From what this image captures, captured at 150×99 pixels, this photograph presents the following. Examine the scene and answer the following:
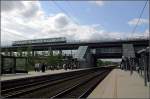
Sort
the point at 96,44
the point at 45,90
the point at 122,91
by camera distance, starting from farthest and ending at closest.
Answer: the point at 96,44 → the point at 45,90 → the point at 122,91

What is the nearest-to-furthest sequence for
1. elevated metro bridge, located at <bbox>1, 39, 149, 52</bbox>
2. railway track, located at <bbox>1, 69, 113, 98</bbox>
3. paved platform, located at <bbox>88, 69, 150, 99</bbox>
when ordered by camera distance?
paved platform, located at <bbox>88, 69, 150, 99</bbox>
railway track, located at <bbox>1, 69, 113, 98</bbox>
elevated metro bridge, located at <bbox>1, 39, 149, 52</bbox>

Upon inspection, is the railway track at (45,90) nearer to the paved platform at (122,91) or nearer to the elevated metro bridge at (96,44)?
the paved platform at (122,91)

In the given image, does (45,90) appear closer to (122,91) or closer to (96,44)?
(122,91)

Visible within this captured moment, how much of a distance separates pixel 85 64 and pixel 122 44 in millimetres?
19654

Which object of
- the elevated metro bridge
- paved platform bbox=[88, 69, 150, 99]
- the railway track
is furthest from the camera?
the elevated metro bridge

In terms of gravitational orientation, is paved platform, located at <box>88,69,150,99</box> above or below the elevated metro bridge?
below

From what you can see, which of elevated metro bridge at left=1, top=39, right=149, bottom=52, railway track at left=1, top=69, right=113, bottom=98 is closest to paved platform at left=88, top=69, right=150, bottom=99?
railway track at left=1, top=69, right=113, bottom=98

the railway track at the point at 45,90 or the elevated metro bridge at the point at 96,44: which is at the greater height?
the elevated metro bridge at the point at 96,44

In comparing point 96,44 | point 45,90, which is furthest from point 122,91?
point 96,44

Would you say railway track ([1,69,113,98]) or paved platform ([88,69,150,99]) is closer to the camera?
paved platform ([88,69,150,99])

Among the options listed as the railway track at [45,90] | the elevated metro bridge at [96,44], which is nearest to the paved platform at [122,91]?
the railway track at [45,90]

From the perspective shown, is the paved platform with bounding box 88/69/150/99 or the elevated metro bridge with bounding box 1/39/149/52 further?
the elevated metro bridge with bounding box 1/39/149/52

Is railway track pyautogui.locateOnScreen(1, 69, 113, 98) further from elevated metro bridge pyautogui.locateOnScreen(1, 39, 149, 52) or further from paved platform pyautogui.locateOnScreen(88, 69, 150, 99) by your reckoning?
elevated metro bridge pyautogui.locateOnScreen(1, 39, 149, 52)

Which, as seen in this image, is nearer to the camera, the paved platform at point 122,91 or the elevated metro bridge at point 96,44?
the paved platform at point 122,91
